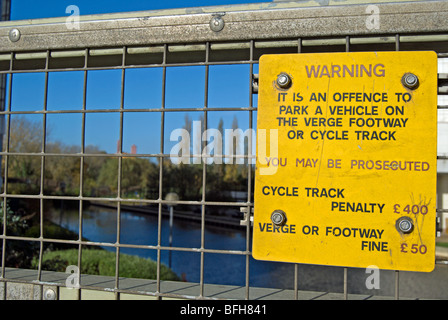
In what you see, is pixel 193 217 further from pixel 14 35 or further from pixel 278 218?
pixel 278 218

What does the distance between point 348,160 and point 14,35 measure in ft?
7.88

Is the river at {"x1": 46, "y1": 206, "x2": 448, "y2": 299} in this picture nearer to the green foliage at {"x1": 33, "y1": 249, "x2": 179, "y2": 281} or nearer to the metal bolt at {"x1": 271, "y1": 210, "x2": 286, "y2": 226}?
the green foliage at {"x1": 33, "y1": 249, "x2": 179, "y2": 281}

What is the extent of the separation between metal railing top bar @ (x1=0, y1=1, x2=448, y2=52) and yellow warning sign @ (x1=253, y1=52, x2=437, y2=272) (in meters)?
0.23

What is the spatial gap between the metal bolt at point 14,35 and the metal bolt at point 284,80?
1.89 metres

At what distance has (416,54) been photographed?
2082 millimetres

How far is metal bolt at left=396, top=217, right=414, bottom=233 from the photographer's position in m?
2.05

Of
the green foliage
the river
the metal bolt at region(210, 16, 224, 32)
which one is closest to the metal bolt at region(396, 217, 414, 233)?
the metal bolt at region(210, 16, 224, 32)

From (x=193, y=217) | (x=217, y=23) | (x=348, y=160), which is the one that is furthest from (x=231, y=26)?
(x=193, y=217)

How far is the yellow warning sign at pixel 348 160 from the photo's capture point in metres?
2.06

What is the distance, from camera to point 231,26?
95.4 inches

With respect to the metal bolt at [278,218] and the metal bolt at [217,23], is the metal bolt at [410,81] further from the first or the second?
the metal bolt at [217,23]
